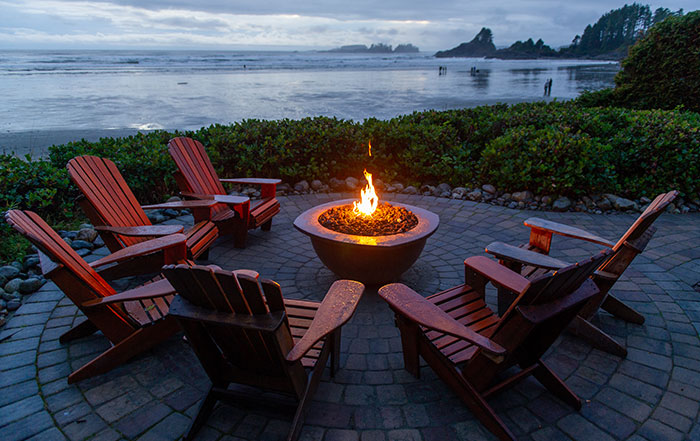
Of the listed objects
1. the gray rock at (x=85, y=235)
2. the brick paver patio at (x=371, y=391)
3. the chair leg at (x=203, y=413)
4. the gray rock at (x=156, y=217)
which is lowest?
the brick paver patio at (x=371, y=391)

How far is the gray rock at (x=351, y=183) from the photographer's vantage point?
644 centimetres

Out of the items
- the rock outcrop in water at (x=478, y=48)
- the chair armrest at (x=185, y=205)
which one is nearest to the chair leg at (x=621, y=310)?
the chair armrest at (x=185, y=205)

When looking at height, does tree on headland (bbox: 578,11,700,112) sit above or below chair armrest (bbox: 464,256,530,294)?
above

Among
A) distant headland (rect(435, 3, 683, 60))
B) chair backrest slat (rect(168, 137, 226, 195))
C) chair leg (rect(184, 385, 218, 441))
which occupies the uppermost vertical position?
distant headland (rect(435, 3, 683, 60))

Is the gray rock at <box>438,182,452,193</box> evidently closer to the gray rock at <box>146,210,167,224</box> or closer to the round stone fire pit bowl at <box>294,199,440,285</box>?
the round stone fire pit bowl at <box>294,199,440,285</box>

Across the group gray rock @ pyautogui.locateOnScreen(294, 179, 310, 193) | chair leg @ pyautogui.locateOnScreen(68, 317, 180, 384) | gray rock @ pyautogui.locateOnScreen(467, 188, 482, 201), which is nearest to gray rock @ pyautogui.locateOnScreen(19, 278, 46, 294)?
chair leg @ pyautogui.locateOnScreen(68, 317, 180, 384)

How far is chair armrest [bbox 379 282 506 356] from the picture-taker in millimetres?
1869

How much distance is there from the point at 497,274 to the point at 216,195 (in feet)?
10.2

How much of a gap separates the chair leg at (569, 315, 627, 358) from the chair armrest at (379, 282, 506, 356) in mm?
1242

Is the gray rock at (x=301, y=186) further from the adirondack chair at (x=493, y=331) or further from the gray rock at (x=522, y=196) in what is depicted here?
the adirondack chair at (x=493, y=331)

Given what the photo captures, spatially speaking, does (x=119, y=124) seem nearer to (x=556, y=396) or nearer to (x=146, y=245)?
(x=146, y=245)

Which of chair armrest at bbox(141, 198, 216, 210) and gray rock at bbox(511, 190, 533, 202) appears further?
gray rock at bbox(511, 190, 533, 202)

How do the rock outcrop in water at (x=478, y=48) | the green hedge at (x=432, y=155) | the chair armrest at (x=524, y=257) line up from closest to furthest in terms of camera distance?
the chair armrest at (x=524, y=257), the green hedge at (x=432, y=155), the rock outcrop in water at (x=478, y=48)

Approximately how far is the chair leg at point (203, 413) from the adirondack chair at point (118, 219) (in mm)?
1202
